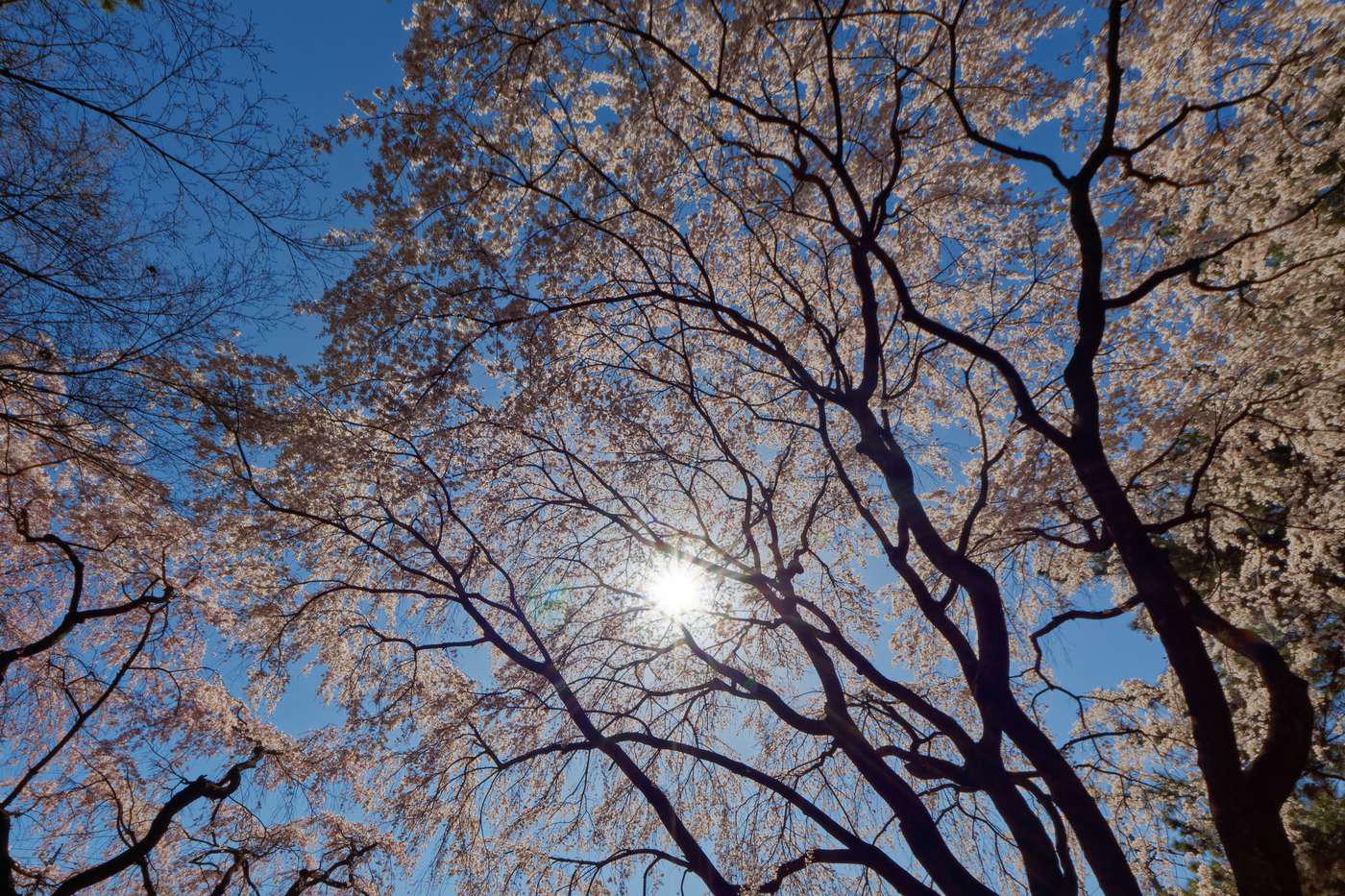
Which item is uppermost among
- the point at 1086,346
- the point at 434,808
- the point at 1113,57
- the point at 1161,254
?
the point at 1161,254

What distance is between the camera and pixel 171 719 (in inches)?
372

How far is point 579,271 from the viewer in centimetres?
748

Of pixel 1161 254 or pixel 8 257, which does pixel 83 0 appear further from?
pixel 1161 254

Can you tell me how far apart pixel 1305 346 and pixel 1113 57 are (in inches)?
199

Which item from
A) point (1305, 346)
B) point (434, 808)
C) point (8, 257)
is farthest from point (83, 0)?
point (1305, 346)

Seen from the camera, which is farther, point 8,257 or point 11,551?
point 11,551

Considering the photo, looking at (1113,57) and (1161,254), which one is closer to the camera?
(1113,57)

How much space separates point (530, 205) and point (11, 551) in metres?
8.40

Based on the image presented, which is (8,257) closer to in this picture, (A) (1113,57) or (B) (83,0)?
(B) (83,0)

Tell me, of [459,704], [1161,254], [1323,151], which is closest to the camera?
[1323,151]

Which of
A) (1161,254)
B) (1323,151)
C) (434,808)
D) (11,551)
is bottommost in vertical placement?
(434,808)

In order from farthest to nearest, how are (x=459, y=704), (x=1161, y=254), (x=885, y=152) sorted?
(x=1161, y=254)
(x=459, y=704)
(x=885, y=152)

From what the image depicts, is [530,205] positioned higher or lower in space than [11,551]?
higher

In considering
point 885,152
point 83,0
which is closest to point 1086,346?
point 885,152
